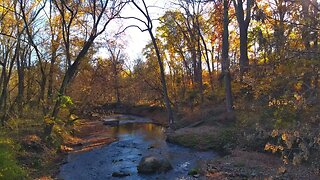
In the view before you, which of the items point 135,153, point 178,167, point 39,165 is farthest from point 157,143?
point 39,165

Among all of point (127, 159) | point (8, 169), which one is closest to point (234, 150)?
point (127, 159)

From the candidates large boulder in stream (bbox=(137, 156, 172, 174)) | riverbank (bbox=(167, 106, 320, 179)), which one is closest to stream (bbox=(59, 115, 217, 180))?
large boulder in stream (bbox=(137, 156, 172, 174))

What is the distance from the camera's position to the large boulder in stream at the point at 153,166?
1542 cm

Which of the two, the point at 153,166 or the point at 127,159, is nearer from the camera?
the point at 153,166

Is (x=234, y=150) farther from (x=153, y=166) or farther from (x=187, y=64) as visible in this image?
(x=187, y=64)

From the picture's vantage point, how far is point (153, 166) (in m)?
15.5

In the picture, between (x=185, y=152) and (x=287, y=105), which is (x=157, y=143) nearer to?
(x=185, y=152)

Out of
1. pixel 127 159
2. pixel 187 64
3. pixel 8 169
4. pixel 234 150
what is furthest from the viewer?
pixel 187 64

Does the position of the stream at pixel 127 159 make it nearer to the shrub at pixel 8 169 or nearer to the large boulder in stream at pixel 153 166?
the large boulder in stream at pixel 153 166

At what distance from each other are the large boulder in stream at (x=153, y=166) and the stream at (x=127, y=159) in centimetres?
31

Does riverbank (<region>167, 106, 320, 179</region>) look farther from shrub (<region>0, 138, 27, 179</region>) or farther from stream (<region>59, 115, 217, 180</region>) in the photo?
shrub (<region>0, 138, 27, 179</region>)

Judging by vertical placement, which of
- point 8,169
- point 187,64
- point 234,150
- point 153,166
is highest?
point 187,64

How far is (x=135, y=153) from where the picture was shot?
20609 mm

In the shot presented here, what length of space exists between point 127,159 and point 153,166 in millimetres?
3776
